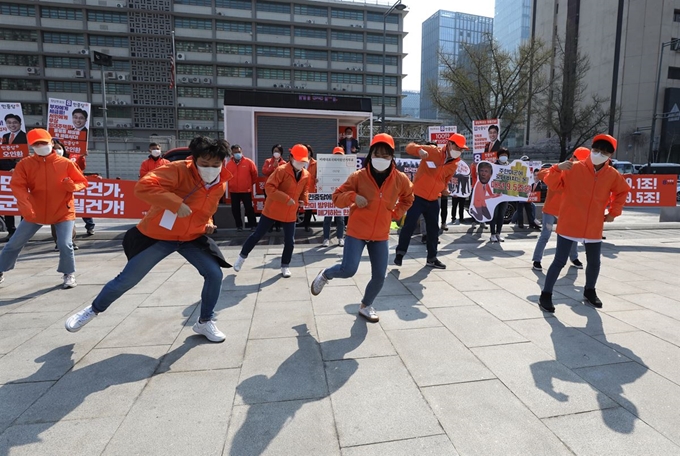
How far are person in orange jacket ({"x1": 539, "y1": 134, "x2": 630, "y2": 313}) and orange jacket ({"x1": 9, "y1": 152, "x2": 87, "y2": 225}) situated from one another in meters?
5.63

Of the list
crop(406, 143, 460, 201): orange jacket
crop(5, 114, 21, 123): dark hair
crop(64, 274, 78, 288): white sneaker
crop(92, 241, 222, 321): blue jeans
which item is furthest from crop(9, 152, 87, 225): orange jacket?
crop(5, 114, 21, 123): dark hair

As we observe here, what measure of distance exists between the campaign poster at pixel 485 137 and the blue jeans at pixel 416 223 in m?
5.57

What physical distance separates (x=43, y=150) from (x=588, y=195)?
19.9 ft

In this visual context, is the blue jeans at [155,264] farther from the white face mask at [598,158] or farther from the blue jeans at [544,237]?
the blue jeans at [544,237]

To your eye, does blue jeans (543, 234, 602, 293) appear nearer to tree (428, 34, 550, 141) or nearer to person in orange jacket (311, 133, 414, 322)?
person in orange jacket (311, 133, 414, 322)

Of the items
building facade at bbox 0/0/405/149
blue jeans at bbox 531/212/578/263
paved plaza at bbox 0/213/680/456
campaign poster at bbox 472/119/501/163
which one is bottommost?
paved plaza at bbox 0/213/680/456

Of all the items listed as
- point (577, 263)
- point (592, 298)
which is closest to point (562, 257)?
point (592, 298)

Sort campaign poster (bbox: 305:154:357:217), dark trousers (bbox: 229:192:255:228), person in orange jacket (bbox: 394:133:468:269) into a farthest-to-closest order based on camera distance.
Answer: dark trousers (bbox: 229:192:255:228)
campaign poster (bbox: 305:154:357:217)
person in orange jacket (bbox: 394:133:468:269)

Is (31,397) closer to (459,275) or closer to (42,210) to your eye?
(42,210)

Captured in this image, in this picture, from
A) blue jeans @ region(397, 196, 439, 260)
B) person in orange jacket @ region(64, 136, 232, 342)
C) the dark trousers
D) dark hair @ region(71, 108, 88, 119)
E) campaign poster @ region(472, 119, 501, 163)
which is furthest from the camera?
campaign poster @ region(472, 119, 501, 163)

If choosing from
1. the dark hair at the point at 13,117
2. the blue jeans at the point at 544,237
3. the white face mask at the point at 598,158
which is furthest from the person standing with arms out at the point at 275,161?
the dark hair at the point at 13,117

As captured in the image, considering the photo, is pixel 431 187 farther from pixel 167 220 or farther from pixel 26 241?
pixel 26 241

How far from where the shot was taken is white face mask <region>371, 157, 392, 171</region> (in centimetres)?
358

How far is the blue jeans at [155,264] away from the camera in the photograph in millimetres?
3174
